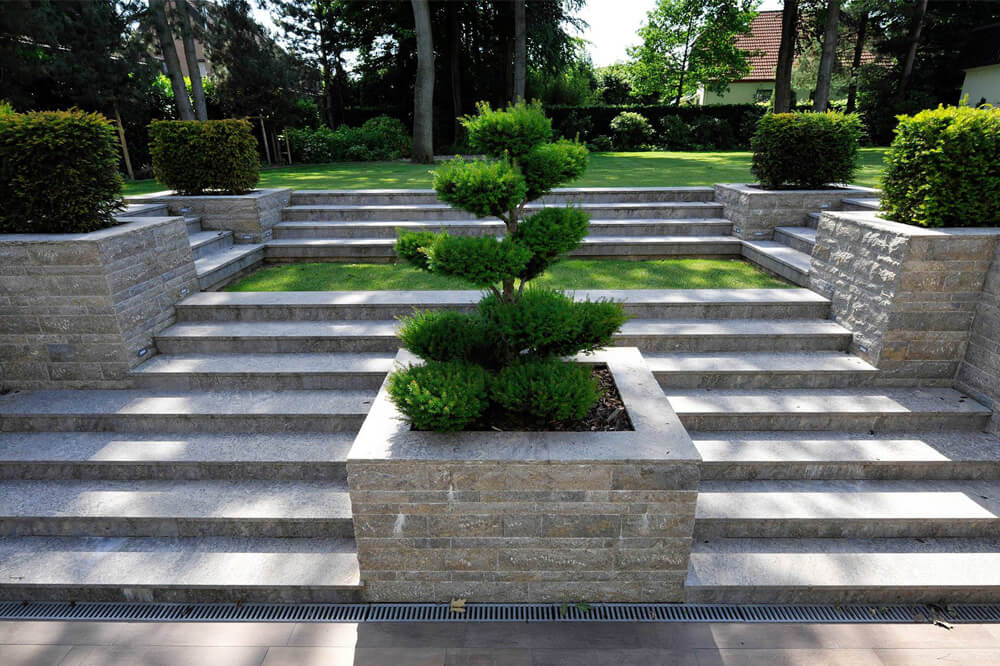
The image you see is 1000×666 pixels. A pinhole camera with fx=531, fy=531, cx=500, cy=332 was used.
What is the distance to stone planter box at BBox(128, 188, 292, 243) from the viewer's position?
6570 millimetres

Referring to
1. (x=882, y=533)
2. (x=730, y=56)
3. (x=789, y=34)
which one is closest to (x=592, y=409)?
(x=882, y=533)

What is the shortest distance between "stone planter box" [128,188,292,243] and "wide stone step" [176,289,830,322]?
1911 mm

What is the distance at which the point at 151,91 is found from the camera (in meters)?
14.8

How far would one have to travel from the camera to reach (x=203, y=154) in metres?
6.58

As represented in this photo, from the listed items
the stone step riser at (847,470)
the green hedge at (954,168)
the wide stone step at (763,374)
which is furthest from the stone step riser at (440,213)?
the stone step riser at (847,470)

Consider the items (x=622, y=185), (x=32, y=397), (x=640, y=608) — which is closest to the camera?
(x=640, y=608)

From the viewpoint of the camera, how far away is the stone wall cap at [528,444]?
2.60 meters

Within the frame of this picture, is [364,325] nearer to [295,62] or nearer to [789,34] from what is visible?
[295,62]

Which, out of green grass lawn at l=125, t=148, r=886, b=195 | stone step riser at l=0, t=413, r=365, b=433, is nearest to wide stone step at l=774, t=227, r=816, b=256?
green grass lawn at l=125, t=148, r=886, b=195

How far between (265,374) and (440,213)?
3.81m

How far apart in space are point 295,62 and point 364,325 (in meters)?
17.2

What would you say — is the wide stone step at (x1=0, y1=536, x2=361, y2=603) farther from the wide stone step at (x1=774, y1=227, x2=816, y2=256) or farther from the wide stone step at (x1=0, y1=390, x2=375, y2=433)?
the wide stone step at (x1=774, y1=227, x2=816, y2=256)

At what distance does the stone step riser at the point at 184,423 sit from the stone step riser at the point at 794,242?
16.3 feet

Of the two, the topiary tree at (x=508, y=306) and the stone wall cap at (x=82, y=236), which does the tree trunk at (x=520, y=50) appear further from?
the topiary tree at (x=508, y=306)
